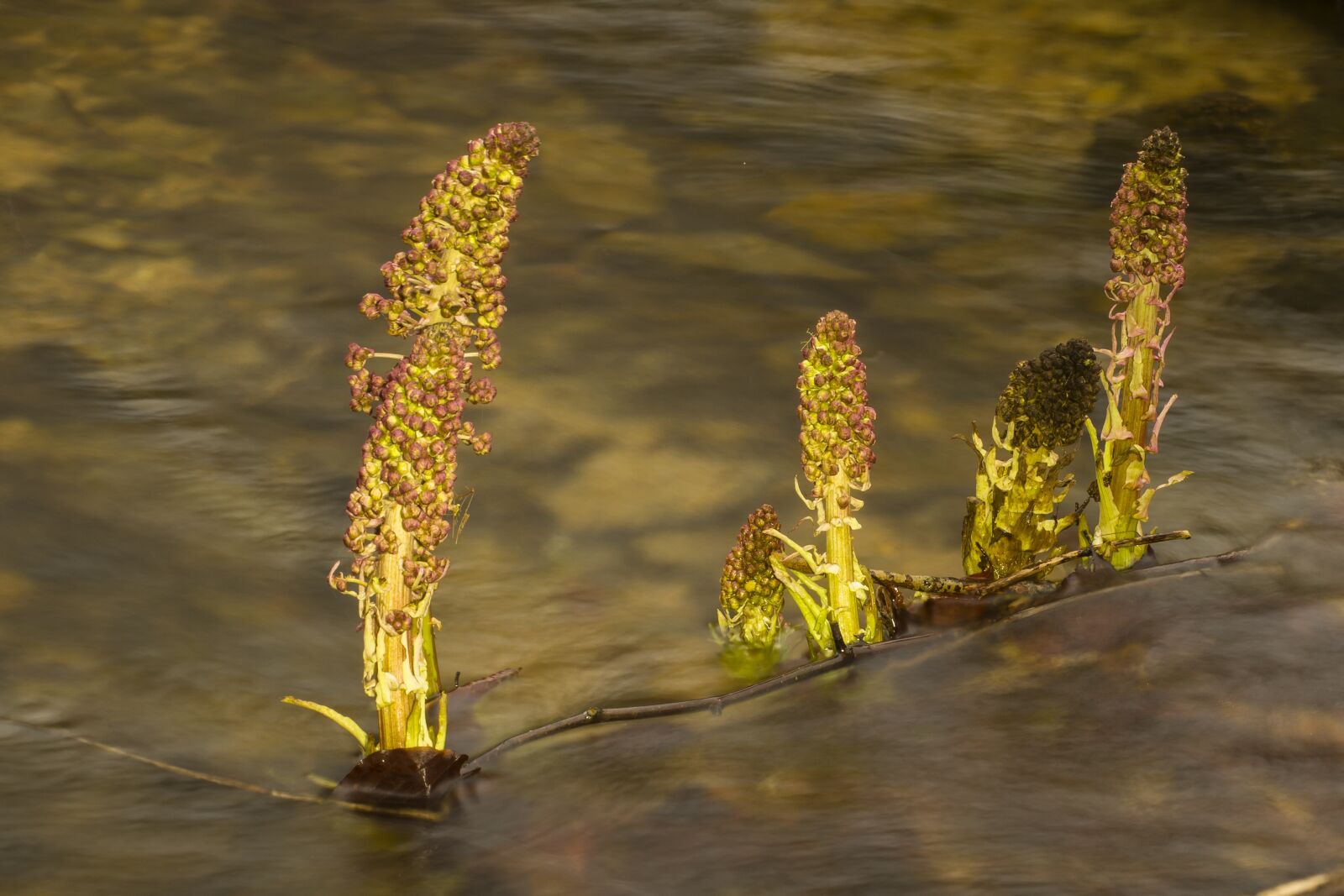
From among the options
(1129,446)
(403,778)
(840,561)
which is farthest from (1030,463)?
(403,778)

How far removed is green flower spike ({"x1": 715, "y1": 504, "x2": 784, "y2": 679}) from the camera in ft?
7.31

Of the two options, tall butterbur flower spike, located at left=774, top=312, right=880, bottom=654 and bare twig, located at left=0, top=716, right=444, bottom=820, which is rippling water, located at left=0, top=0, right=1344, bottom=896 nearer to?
bare twig, located at left=0, top=716, right=444, bottom=820

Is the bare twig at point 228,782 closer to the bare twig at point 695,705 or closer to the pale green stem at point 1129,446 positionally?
the bare twig at point 695,705

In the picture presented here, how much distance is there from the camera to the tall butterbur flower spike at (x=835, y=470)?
1947 millimetres

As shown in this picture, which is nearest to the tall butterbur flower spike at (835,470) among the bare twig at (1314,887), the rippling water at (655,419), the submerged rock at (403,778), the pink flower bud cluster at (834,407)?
the pink flower bud cluster at (834,407)

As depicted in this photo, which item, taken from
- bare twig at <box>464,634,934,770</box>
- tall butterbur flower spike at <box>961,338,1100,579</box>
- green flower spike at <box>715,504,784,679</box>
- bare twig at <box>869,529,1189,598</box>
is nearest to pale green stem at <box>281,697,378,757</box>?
bare twig at <box>464,634,934,770</box>

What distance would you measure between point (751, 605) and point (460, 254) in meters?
0.72

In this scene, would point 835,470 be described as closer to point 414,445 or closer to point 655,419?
point 414,445

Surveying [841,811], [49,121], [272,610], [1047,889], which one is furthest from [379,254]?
[1047,889]

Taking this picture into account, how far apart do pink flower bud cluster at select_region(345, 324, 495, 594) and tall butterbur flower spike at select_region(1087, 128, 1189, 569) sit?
90cm

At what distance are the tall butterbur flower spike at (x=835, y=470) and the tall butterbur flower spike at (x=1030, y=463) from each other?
239 mm

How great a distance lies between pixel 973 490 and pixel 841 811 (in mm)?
1126

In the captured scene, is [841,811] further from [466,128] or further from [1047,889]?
[466,128]

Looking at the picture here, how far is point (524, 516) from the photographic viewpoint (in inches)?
105
